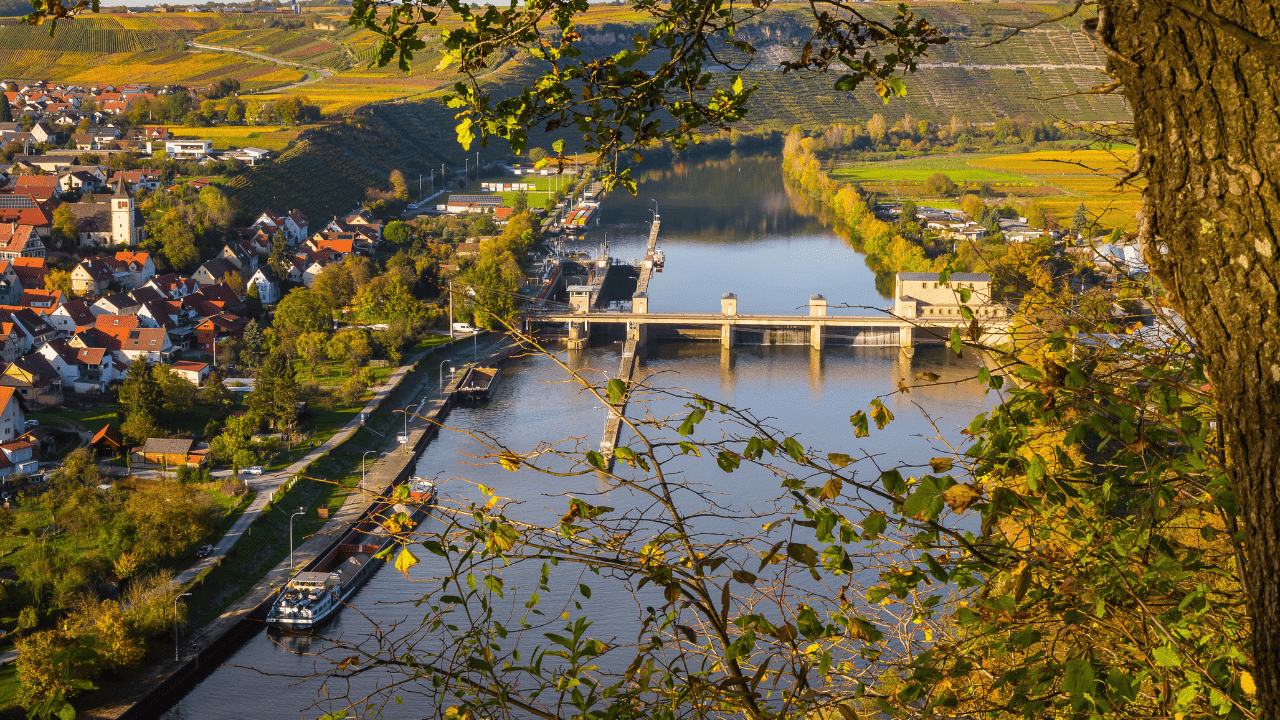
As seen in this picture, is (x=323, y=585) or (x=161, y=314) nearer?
(x=323, y=585)

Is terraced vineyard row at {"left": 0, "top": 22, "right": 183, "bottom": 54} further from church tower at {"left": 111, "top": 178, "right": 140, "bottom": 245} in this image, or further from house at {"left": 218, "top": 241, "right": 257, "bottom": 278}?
house at {"left": 218, "top": 241, "right": 257, "bottom": 278}

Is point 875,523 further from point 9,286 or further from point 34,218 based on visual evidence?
point 34,218

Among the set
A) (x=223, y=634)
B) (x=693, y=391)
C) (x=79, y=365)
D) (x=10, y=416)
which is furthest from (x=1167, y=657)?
(x=79, y=365)

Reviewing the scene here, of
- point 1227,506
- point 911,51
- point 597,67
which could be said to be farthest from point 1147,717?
point 597,67

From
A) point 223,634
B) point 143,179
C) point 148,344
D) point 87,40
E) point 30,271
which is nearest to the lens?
point 223,634

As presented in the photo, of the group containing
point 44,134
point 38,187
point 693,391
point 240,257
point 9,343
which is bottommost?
point 9,343

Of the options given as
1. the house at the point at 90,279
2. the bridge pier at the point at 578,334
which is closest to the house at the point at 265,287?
the house at the point at 90,279
